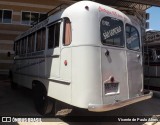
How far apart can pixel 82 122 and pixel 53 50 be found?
7.37 ft

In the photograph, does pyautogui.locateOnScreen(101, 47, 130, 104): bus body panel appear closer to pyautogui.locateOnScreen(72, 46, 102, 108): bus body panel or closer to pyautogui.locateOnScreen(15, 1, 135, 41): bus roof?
pyautogui.locateOnScreen(72, 46, 102, 108): bus body panel

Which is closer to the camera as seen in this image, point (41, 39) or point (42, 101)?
point (42, 101)

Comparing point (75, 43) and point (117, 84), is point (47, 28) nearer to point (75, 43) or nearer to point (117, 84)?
point (75, 43)

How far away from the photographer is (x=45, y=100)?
8141 millimetres

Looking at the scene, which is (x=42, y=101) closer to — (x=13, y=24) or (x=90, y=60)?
(x=90, y=60)

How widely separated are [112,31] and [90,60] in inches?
51.8

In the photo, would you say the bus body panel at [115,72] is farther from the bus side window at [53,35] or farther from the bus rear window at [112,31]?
the bus side window at [53,35]

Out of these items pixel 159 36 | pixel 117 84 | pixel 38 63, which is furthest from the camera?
pixel 159 36

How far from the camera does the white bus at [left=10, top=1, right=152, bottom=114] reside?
21.0 ft

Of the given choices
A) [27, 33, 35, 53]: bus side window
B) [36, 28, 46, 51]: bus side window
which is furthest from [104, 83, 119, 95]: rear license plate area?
[27, 33, 35, 53]: bus side window

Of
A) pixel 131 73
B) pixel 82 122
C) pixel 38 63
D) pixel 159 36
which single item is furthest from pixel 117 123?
pixel 159 36

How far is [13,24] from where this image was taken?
23266 millimetres

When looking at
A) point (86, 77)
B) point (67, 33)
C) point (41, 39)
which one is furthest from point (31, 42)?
point (86, 77)

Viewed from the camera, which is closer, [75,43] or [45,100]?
[75,43]
